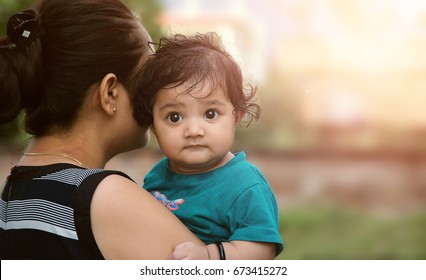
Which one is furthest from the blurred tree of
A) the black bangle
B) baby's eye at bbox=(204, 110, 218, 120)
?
the black bangle

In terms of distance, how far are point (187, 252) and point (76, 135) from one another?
15.0 inches

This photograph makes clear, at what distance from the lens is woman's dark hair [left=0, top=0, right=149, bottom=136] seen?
61.0 inches

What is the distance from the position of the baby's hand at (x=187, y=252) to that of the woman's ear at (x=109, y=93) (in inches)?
14.1

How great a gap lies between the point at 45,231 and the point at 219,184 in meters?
0.40

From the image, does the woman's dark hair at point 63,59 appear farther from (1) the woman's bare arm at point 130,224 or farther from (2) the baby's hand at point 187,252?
(2) the baby's hand at point 187,252

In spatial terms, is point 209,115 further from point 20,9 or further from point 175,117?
point 20,9

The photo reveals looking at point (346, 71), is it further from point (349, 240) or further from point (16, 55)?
point (16, 55)

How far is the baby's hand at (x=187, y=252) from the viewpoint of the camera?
1.42 m

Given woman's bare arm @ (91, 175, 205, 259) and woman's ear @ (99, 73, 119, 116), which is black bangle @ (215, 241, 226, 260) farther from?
woman's ear @ (99, 73, 119, 116)

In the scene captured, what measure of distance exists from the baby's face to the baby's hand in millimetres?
226

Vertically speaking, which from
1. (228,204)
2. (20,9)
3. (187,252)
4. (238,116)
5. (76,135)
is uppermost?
(20,9)

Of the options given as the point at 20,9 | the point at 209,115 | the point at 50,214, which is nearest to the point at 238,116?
the point at 209,115

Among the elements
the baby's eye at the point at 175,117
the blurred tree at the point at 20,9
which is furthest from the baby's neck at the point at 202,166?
the blurred tree at the point at 20,9

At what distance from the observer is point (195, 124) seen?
1.59 metres
